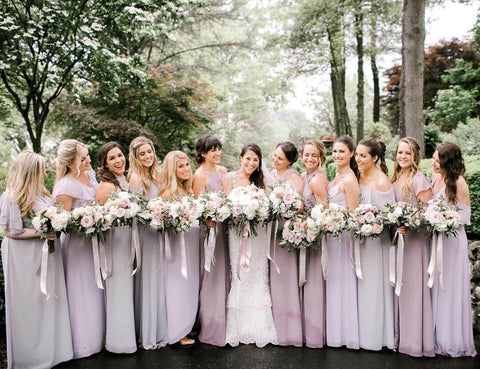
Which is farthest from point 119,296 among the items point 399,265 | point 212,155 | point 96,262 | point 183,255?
point 399,265

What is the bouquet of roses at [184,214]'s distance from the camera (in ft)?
13.5

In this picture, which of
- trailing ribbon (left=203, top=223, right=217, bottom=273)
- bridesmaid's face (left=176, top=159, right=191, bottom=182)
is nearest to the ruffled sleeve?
bridesmaid's face (left=176, top=159, right=191, bottom=182)

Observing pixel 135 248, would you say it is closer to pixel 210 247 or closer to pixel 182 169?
pixel 210 247

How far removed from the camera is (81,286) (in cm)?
430

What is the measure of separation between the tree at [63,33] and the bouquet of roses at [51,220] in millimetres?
4958

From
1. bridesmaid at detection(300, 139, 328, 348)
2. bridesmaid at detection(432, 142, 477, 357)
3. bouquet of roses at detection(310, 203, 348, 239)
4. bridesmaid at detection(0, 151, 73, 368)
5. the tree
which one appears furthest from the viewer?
the tree

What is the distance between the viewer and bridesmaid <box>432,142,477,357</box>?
4199 mm

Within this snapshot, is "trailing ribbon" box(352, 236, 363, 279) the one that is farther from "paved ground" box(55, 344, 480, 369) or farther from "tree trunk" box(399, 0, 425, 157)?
"tree trunk" box(399, 0, 425, 157)

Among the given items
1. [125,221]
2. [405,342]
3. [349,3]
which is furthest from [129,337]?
[349,3]

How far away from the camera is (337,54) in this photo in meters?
16.8

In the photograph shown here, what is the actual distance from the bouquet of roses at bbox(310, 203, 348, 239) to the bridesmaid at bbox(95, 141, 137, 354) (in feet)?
7.13

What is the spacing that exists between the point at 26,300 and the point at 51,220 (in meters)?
0.95

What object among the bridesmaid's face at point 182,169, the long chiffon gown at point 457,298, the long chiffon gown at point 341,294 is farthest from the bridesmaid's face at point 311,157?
the long chiffon gown at point 457,298

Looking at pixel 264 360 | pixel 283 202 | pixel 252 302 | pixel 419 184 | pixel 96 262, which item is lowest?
pixel 264 360
